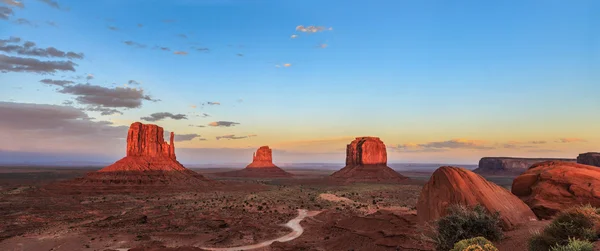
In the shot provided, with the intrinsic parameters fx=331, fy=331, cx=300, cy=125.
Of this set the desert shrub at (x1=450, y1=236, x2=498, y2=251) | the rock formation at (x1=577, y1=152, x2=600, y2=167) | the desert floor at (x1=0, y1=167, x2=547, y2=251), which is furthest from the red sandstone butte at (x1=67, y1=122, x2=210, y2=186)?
the rock formation at (x1=577, y1=152, x2=600, y2=167)

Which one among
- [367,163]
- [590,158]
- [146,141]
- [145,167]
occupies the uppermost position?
[146,141]

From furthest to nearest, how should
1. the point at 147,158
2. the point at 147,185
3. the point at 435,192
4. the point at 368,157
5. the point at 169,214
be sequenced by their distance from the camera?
the point at 368,157
the point at 147,158
the point at 147,185
the point at 169,214
the point at 435,192

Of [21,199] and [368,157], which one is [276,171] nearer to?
[368,157]

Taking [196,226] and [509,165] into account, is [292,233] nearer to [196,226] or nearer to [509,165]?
[196,226]

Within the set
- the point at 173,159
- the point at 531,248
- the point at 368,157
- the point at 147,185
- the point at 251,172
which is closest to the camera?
the point at 531,248

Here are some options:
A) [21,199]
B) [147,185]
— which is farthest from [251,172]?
[21,199]

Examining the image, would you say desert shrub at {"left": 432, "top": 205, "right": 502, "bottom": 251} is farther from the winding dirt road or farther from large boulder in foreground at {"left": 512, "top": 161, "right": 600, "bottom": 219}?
the winding dirt road

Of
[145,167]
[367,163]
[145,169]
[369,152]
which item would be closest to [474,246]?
[145,169]
